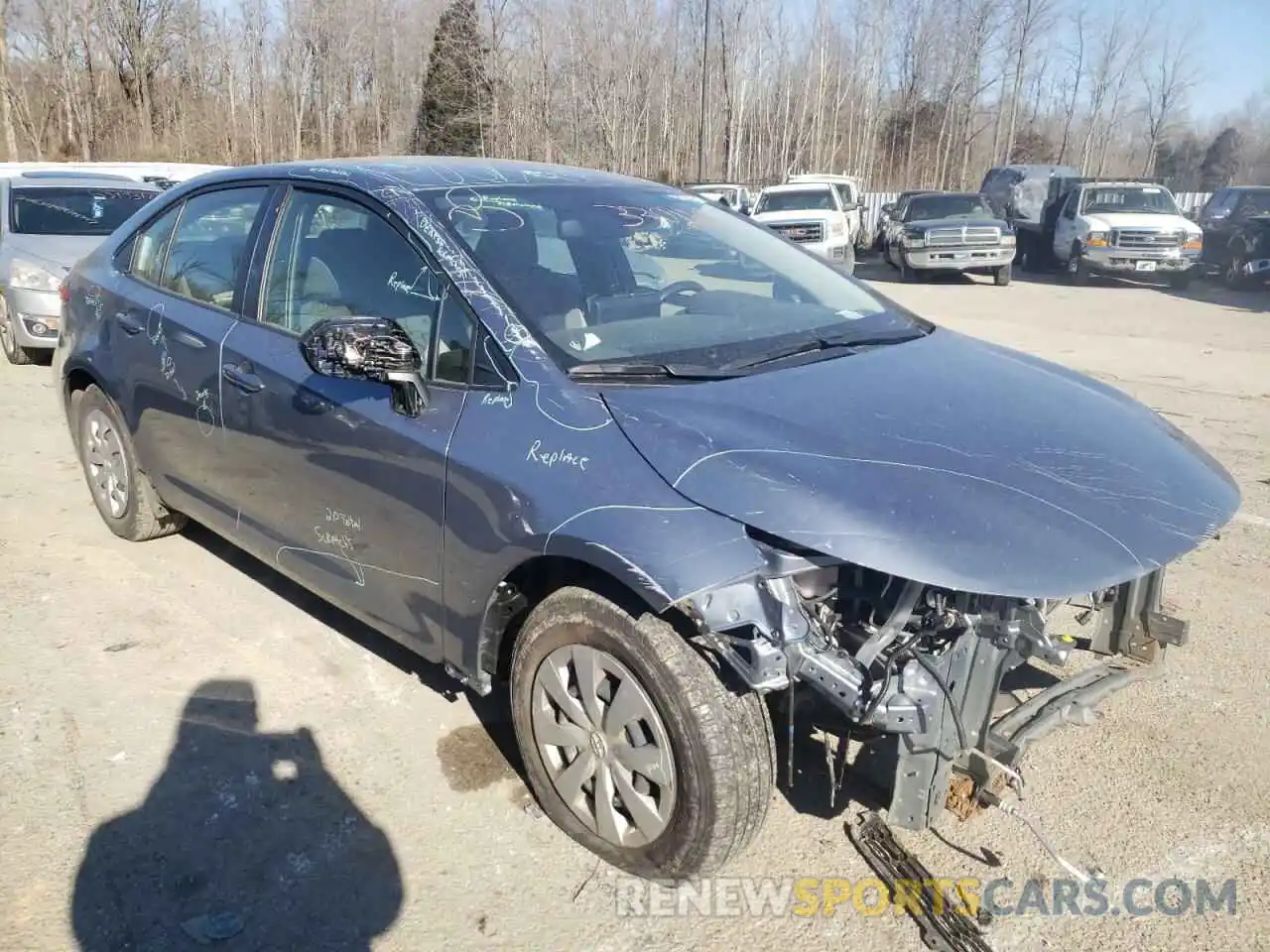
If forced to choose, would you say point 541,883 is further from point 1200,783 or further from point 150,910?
point 1200,783

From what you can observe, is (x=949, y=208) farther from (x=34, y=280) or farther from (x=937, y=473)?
(x=937, y=473)

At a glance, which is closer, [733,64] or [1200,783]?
[1200,783]

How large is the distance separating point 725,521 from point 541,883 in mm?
1145

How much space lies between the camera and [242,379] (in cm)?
357

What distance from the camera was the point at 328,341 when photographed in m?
2.79

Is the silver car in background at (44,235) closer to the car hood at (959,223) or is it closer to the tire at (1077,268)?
the car hood at (959,223)

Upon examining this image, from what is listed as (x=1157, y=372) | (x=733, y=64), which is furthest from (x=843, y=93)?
(x=1157, y=372)

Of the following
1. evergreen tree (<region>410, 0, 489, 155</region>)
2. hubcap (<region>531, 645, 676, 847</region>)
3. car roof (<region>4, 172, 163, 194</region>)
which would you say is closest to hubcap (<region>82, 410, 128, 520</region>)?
hubcap (<region>531, 645, 676, 847</region>)

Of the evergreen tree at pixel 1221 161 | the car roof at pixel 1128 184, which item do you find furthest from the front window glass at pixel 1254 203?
the evergreen tree at pixel 1221 161

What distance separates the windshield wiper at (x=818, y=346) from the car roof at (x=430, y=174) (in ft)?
3.64

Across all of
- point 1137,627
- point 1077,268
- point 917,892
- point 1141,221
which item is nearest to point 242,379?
point 917,892

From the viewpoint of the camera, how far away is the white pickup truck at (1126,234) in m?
18.0

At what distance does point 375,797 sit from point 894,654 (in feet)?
5.44

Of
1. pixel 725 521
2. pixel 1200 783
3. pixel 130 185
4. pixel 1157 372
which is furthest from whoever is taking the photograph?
pixel 130 185
